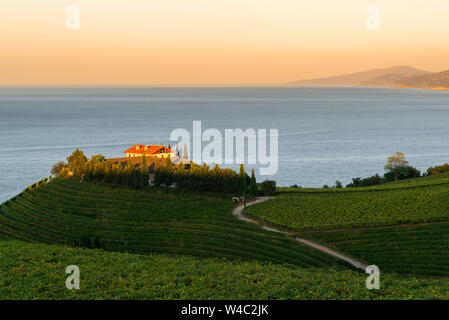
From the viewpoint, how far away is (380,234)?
35.4 meters

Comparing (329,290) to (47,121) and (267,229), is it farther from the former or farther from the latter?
(47,121)

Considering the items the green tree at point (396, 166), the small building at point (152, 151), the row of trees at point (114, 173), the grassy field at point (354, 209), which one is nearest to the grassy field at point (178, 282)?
the grassy field at point (354, 209)

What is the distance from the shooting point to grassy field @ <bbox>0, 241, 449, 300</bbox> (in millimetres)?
18062

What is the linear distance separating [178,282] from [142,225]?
1897 centimetres

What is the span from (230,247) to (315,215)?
941 cm

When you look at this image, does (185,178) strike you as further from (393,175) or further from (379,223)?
(393,175)

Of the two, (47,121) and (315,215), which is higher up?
(47,121)

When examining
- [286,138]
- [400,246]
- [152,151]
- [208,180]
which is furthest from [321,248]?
[286,138]

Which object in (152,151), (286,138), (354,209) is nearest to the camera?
(354,209)

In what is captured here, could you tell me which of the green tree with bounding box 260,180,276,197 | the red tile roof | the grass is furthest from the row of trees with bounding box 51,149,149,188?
the grass

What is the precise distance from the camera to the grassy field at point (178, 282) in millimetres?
18062

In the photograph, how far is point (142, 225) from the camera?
3856 cm

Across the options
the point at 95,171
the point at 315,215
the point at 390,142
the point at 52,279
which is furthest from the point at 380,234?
the point at 390,142

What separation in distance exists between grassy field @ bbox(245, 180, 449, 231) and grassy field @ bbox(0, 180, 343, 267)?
337 cm
